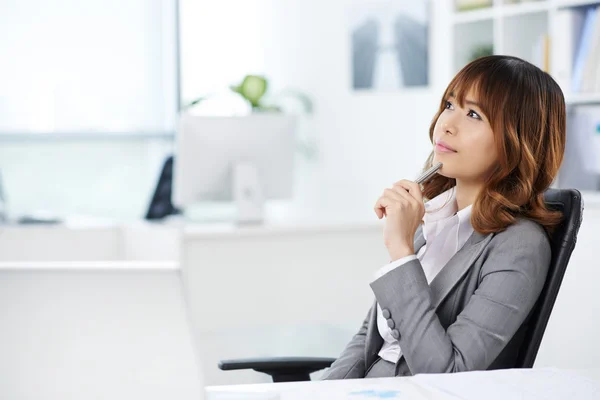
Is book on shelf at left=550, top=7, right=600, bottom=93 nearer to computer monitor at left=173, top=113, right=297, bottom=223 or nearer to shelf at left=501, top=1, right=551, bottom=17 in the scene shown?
shelf at left=501, top=1, right=551, bottom=17

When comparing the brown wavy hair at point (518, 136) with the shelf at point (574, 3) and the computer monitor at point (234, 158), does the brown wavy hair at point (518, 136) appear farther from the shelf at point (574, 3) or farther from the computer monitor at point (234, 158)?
the computer monitor at point (234, 158)

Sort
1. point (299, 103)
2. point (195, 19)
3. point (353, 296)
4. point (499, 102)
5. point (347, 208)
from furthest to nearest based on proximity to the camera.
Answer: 1. point (195, 19)
2. point (299, 103)
3. point (347, 208)
4. point (353, 296)
5. point (499, 102)

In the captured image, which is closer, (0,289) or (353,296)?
(0,289)

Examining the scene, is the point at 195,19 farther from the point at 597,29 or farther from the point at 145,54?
the point at 597,29

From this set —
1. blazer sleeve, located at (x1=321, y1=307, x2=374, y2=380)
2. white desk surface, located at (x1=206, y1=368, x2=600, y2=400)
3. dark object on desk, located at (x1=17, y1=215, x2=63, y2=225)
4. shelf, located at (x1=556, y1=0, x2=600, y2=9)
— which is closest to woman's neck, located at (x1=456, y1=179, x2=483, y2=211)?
blazer sleeve, located at (x1=321, y1=307, x2=374, y2=380)

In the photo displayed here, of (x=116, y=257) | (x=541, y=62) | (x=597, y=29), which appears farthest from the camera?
(x=116, y=257)

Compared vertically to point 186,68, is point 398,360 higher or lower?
lower

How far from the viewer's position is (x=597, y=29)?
301cm

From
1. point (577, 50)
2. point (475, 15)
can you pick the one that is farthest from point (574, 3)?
point (475, 15)

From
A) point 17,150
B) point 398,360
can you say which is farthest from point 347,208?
point 398,360

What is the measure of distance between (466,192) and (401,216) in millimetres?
204

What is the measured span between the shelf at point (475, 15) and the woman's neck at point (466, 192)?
216 cm

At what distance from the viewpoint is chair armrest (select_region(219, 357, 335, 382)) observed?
1.73 metres

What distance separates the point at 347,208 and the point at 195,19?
213 centimetres
